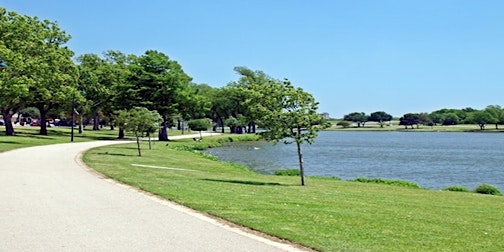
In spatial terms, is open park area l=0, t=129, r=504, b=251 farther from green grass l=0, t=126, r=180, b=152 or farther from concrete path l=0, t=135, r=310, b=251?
green grass l=0, t=126, r=180, b=152

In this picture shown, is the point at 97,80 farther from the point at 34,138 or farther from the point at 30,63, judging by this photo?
the point at 30,63

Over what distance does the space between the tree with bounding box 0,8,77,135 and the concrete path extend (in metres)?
28.8

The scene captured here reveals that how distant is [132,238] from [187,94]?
2647 inches

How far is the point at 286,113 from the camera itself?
76.3 feet

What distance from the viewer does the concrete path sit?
8828mm

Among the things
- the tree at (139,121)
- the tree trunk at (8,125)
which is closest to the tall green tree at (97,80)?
the tree trunk at (8,125)

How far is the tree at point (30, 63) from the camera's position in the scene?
42.9m

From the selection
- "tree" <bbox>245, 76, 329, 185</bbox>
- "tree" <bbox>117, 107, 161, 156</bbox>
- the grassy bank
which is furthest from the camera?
"tree" <bbox>117, 107, 161, 156</bbox>

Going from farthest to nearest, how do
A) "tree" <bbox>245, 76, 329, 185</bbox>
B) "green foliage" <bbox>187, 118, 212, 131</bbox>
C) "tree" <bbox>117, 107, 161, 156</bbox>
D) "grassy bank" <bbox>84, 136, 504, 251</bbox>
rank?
"green foliage" <bbox>187, 118, 212, 131</bbox>
"tree" <bbox>117, 107, 161, 156</bbox>
"tree" <bbox>245, 76, 329, 185</bbox>
"grassy bank" <bbox>84, 136, 504, 251</bbox>

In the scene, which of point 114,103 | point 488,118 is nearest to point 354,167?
point 114,103

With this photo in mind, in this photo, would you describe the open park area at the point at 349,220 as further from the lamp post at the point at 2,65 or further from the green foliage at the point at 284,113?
the lamp post at the point at 2,65

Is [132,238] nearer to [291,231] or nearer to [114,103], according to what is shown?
[291,231]

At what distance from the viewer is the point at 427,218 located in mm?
13484

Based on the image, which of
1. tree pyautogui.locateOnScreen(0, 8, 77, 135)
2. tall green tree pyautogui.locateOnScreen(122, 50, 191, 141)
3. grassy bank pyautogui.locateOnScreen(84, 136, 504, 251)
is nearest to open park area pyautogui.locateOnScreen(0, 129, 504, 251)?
grassy bank pyautogui.locateOnScreen(84, 136, 504, 251)
